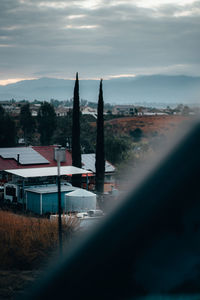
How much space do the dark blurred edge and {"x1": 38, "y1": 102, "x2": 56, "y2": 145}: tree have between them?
65.0 m

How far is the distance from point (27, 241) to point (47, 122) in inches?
2326

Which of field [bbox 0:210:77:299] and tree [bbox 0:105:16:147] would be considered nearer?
field [bbox 0:210:77:299]

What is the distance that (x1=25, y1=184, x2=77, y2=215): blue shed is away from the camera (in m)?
25.0

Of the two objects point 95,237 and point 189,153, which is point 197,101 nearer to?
point 189,153

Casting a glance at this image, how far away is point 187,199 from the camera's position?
1410 mm

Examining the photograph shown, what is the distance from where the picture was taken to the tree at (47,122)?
66125 millimetres

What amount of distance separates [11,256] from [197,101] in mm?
6622

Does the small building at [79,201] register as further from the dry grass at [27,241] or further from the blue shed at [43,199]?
the dry grass at [27,241]

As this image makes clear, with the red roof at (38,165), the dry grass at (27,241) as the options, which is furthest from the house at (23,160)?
the dry grass at (27,241)

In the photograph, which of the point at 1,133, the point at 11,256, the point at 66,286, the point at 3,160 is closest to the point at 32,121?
the point at 1,133

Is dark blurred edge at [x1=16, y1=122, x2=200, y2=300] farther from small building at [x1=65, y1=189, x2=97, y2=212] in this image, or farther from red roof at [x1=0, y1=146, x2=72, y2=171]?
red roof at [x1=0, y1=146, x2=72, y2=171]

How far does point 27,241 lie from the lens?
7.71 metres

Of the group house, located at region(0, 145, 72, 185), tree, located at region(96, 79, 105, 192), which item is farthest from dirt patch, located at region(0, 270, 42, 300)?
house, located at region(0, 145, 72, 185)

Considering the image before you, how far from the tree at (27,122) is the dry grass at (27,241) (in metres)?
63.1
